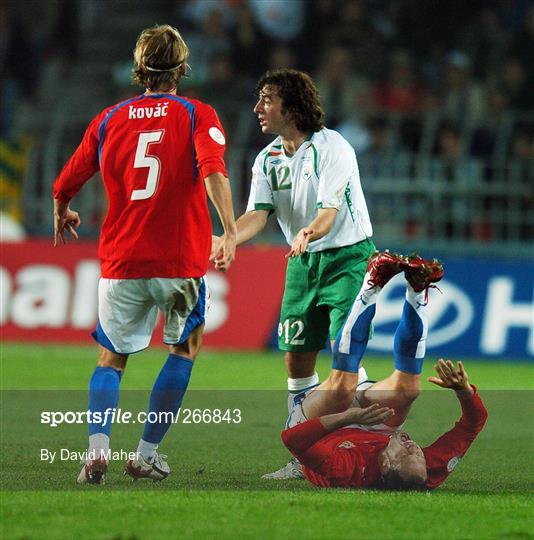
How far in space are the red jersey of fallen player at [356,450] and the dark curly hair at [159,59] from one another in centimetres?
184

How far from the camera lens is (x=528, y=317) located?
1394 centimetres

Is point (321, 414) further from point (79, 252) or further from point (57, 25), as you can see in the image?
point (57, 25)

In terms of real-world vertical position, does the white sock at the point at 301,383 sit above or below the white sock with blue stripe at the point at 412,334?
below

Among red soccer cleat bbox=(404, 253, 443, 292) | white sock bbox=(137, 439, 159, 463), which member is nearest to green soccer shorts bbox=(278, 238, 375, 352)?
red soccer cleat bbox=(404, 253, 443, 292)

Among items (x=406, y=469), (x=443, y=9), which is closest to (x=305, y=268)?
(x=406, y=469)

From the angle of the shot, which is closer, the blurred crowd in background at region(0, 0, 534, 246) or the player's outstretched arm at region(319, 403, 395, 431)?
the player's outstretched arm at region(319, 403, 395, 431)

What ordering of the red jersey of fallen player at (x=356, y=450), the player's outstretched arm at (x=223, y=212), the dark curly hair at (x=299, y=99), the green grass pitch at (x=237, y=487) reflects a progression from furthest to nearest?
the dark curly hair at (x=299, y=99)
the red jersey of fallen player at (x=356, y=450)
the player's outstretched arm at (x=223, y=212)
the green grass pitch at (x=237, y=487)

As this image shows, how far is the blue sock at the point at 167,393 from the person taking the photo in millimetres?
6691

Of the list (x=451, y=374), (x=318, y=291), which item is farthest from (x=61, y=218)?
(x=451, y=374)

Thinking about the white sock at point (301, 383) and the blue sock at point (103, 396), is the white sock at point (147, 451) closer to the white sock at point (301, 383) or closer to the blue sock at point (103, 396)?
the blue sock at point (103, 396)

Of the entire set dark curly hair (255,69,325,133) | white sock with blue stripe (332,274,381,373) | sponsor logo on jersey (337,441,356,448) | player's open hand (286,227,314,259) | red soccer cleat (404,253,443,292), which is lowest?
sponsor logo on jersey (337,441,356,448)

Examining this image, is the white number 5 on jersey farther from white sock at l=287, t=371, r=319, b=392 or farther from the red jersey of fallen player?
white sock at l=287, t=371, r=319, b=392

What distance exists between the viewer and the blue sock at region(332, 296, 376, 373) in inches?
261

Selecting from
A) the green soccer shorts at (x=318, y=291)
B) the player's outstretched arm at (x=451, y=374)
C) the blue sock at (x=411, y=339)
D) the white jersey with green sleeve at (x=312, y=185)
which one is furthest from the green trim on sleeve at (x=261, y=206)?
the player's outstretched arm at (x=451, y=374)
